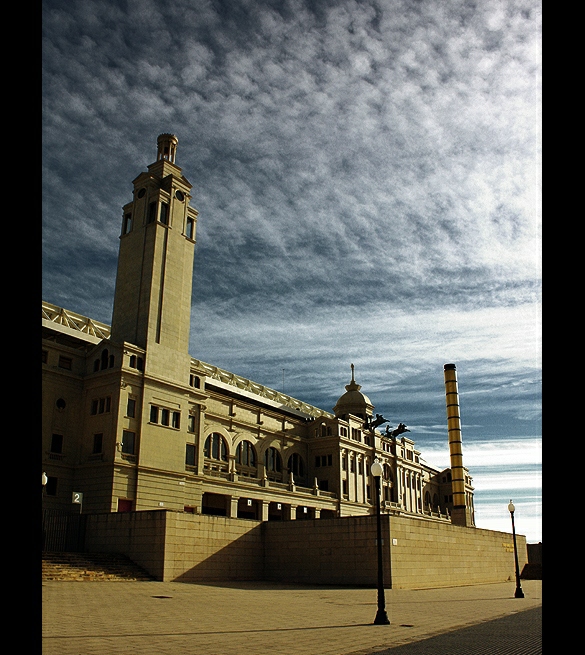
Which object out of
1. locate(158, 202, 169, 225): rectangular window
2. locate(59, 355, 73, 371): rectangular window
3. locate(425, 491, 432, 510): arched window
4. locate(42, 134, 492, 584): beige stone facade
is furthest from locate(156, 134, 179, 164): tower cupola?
locate(425, 491, 432, 510): arched window

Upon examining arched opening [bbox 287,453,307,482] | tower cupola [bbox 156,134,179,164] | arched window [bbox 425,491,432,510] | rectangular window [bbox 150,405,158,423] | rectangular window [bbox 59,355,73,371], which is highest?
tower cupola [bbox 156,134,179,164]

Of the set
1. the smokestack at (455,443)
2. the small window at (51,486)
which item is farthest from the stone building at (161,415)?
the smokestack at (455,443)

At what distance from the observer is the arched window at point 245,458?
61844mm

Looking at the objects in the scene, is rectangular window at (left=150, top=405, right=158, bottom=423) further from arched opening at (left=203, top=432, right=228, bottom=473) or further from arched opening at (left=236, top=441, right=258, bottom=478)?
arched opening at (left=236, top=441, right=258, bottom=478)

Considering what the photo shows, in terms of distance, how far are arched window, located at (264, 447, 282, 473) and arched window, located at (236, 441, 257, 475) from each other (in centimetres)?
209

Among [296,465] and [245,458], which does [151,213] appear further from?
[296,465]

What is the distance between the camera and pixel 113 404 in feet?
147

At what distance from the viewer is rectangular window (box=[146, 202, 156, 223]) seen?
172ft

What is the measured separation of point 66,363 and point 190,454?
13.4m

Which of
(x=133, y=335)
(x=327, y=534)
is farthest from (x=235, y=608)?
(x=133, y=335)

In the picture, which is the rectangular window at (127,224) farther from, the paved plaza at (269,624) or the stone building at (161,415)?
the paved plaza at (269,624)

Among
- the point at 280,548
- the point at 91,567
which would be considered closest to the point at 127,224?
the point at 280,548
